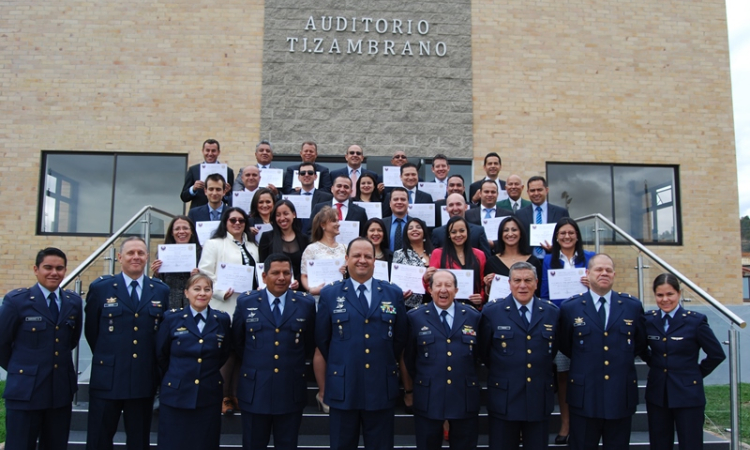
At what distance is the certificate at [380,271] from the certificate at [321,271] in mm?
417

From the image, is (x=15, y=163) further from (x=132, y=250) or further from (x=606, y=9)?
(x=606, y=9)

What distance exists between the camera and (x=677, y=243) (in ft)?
41.5

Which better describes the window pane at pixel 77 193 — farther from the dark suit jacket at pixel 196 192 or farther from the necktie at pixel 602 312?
the necktie at pixel 602 312

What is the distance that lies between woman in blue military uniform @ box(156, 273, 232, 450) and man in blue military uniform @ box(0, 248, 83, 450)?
0.81 m

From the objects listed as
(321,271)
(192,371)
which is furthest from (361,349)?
(192,371)

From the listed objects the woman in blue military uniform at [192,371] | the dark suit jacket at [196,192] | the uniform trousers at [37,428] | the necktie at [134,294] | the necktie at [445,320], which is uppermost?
the dark suit jacket at [196,192]

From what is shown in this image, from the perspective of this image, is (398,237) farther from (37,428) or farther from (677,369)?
(37,428)

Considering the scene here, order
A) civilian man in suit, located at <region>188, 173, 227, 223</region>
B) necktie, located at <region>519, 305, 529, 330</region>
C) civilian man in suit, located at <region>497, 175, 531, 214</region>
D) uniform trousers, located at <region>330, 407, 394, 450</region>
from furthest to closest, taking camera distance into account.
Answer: civilian man in suit, located at <region>497, 175, 531, 214</region> < civilian man in suit, located at <region>188, 173, 227, 223</region> < necktie, located at <region>519, 305, 529, 330</region> < uniform trousers, located at <region>330, 407, 394, 450</region>

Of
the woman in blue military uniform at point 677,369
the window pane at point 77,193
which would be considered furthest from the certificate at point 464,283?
the window pane at point 77,193

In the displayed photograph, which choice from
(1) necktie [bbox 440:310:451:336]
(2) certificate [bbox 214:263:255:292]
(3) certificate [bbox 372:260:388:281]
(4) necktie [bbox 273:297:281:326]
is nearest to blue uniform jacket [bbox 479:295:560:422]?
(1) necktie [bbox 440:310:451:336]

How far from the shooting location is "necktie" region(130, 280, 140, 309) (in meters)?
5.54

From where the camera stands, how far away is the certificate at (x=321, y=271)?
6324 millimetres

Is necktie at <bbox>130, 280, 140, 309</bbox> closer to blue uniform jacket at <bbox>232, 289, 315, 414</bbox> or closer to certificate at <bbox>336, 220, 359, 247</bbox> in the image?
blue uniform jacket at <bbox>232, 289, 315, 414</bbox>

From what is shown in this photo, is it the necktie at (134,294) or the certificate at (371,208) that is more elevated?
the certificate at (371,208)
